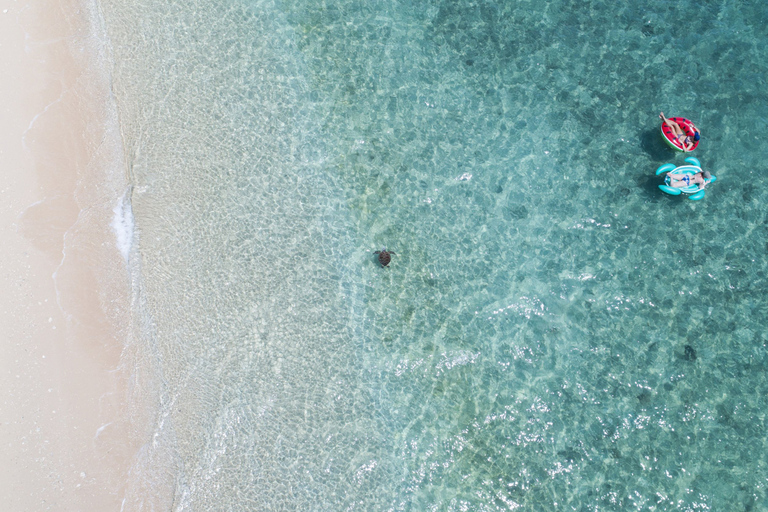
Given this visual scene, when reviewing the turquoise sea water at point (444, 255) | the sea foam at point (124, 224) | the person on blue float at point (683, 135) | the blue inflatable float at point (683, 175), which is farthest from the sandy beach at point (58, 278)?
the person on blue float at point (683, 135)

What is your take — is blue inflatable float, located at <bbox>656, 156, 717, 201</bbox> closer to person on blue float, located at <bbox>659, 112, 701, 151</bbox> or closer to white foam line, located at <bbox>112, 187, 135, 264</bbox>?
person on blue float, located at <bbox>659, 112, 701, 151</bbox>

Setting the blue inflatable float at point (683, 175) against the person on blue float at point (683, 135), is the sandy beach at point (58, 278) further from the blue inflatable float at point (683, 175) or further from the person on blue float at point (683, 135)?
the person on blue float at point (683, 135)

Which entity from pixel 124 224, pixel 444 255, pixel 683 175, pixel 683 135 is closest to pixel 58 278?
pixel 124 224

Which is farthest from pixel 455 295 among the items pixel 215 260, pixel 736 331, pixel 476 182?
pixel 736 331

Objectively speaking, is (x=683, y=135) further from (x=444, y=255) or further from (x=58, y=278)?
(x=58, y=278)

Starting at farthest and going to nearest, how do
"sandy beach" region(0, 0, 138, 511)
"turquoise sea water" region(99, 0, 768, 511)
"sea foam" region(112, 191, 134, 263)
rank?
"sea foam" region(112, 191, 134, 263), "turquoise sea water" region(99, 0, 768, 511), "sandy beach" region(0, 0, 138, 511)

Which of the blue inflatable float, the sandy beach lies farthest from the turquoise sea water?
the sandy beach

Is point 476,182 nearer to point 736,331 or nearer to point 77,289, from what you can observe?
point 736,331
